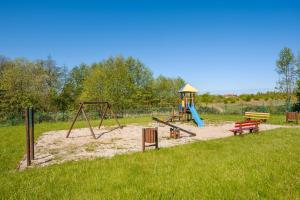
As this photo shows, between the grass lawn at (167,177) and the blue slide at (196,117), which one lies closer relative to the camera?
the grass lawn at (167,177)

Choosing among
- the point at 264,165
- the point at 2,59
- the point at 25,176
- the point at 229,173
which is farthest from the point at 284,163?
the point at 2,59

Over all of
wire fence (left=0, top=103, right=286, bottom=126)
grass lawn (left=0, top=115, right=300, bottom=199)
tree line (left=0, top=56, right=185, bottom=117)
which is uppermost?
tree line (left=0, top=56, right=185, bottom=117)

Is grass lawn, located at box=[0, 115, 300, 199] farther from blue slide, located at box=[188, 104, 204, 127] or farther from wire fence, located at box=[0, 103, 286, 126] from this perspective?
wire fence, located at box=[0, 103, 286, 126]

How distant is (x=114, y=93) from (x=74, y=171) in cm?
3238

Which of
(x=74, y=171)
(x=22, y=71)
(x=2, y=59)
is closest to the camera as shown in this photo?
Answer: (x=74, y=171)

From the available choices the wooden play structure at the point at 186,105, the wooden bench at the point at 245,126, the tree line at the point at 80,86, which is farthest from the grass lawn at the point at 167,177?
the tree line at the point at 80,86

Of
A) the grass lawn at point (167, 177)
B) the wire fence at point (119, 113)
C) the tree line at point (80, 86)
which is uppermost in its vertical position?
the tree line at point (80, 86)

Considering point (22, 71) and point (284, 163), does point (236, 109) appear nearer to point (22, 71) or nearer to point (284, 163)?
point (284, 163)

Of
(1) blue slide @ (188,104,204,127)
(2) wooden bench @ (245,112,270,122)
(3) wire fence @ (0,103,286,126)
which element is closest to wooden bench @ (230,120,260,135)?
(1) blue slide @ (188,104,204,127)

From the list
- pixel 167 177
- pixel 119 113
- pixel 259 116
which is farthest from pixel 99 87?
pixel 167 177

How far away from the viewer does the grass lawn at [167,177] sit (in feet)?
16.0

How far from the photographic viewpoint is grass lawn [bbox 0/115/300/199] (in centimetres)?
488

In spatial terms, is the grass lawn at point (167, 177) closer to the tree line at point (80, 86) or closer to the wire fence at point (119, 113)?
the wire fence at point (119, 113)

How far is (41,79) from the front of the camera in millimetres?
37625
